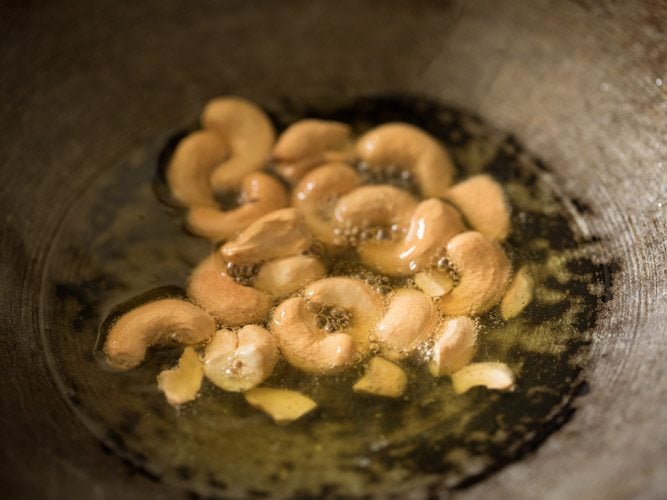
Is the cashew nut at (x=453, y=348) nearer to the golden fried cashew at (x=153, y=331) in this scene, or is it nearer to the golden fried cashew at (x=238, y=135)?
the golden fried cashew at (x=153, y=331)

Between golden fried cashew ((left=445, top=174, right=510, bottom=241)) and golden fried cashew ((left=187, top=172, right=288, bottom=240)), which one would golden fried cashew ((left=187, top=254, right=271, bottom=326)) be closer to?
golden fried cashew ((left=187, top=172, right=288, bottom=240))

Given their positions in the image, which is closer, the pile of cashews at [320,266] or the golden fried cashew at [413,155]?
the pile of cashews at [320,266]

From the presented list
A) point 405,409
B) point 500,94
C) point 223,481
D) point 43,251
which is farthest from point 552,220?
point 43,251

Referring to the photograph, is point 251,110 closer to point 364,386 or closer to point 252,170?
point 252,170

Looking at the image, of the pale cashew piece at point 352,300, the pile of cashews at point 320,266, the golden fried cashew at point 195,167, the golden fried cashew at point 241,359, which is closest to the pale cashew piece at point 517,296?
the pile of cashews at point 320,266

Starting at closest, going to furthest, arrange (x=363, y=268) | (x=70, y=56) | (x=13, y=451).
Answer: (x=13, y=451) → (x=363, y=268) → (x=70, y=56)

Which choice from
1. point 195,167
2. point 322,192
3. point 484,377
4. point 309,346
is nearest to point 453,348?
point 484,377
